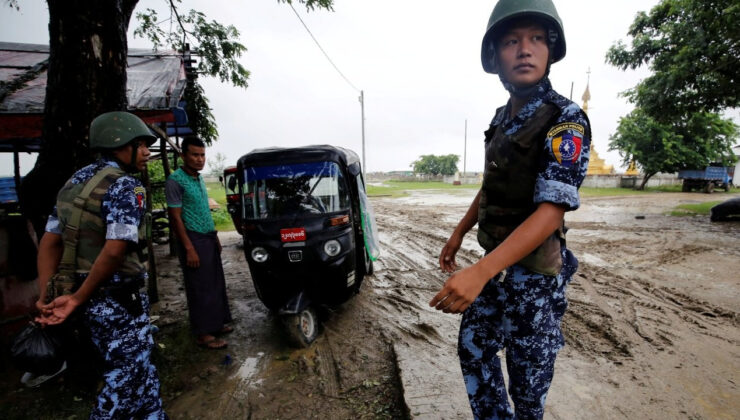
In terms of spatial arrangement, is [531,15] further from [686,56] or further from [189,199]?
[686,56]

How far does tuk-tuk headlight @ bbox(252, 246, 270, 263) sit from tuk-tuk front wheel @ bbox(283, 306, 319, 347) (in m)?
0.65

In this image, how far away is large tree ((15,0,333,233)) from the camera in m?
2.60

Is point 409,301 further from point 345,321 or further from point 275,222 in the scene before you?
point 275,222

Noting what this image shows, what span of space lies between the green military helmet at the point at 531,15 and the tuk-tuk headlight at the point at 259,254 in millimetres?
2693

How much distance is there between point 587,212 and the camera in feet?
40.4

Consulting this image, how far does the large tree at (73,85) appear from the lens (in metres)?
2.60

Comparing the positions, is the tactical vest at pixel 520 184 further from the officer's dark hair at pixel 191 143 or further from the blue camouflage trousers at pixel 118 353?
the officer's dark hair at pixel 191 143

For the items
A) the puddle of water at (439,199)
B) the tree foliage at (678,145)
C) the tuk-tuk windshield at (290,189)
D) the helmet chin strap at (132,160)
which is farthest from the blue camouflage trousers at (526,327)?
the tree foliage at (678,145)

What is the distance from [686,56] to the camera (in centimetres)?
879

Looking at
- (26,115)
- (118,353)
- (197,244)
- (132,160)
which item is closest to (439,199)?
(197,244)

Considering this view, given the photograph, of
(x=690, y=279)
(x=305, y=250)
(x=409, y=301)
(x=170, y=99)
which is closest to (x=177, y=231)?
(x=305, y=250)

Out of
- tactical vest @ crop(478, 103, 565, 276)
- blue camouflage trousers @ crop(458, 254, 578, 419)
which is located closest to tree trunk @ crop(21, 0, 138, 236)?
tactical vest @ crop(478, 103, 565, 276)

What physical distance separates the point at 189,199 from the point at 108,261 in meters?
1.76

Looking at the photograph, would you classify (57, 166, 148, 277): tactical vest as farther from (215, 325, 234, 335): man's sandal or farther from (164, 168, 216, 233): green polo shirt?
(215, 325, 234, 335): man's sandal
